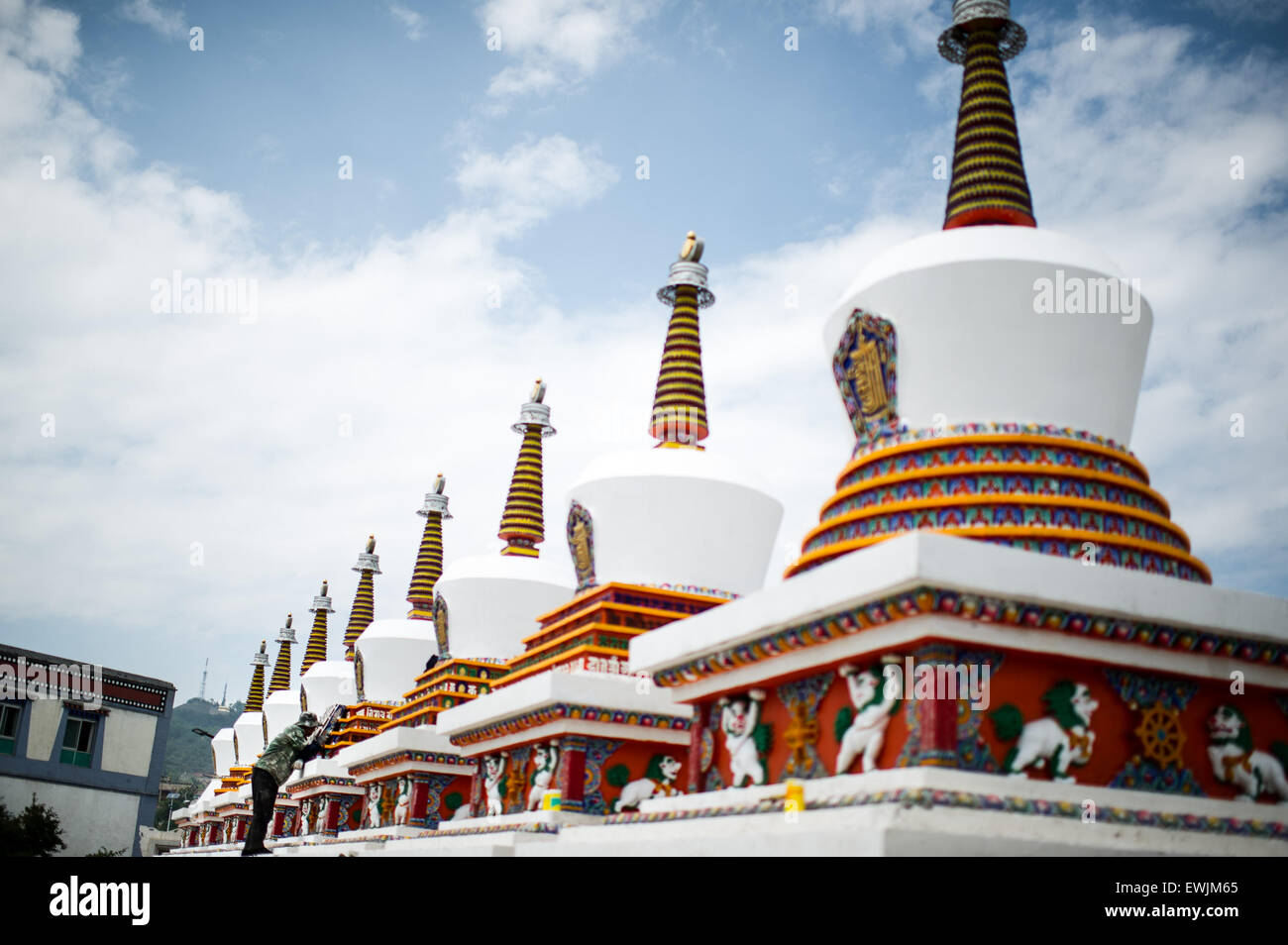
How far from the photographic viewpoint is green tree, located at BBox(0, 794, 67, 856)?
17109 mm

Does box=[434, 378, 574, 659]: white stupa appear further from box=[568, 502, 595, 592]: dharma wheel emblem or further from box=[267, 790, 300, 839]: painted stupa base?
box=[267, 790, 300, 839]: painted stupa base

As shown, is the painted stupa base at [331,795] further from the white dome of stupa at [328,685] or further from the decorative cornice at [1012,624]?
the decorative cornice at [1012,624]

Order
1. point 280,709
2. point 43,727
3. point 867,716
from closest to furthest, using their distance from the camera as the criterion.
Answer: point 867,716, point 43,727, point 280,709

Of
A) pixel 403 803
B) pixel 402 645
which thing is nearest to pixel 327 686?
pixel 402 645

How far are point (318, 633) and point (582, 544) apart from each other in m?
21.3

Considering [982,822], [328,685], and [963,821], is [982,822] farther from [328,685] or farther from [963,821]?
[328,685]

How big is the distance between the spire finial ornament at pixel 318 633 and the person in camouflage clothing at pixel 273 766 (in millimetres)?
15995

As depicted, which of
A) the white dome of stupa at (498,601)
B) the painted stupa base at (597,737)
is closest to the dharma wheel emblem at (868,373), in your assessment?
the painted stupa base at (597,737)

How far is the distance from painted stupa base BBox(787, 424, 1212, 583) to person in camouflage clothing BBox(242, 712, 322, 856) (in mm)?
9749

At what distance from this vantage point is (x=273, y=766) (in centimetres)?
1505

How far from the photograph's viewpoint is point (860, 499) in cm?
804
